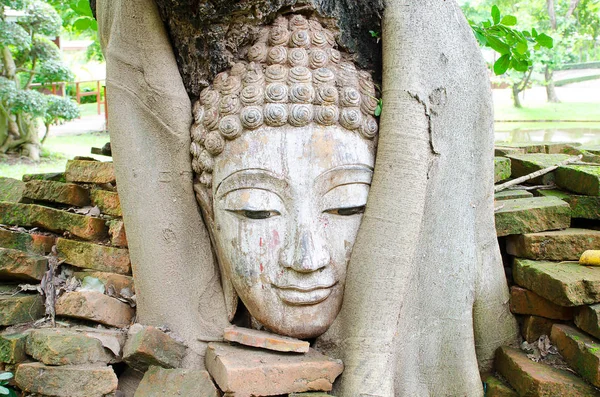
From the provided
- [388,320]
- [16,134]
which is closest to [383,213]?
[388,320]

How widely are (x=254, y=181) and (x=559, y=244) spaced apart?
1.18m

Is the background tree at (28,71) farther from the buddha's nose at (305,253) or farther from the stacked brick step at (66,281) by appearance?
the buddha's nose at (305,253)

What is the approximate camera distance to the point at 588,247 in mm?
2320

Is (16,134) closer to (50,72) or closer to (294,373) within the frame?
(50,72)

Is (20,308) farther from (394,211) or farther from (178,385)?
(394,211)

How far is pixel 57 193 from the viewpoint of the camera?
2887mm

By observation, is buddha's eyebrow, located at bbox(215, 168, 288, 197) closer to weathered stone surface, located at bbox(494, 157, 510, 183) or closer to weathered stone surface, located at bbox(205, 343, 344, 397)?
weathered stone surface, located at bbox(205, 343, 344, 397)

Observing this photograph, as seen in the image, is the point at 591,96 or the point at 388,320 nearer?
the point at 388,320

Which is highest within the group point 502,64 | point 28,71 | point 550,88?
point 550,88

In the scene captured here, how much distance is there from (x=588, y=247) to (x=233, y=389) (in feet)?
4.65

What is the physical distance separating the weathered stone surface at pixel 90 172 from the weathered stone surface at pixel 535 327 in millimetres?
1900

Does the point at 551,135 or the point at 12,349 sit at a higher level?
the point at 551,135

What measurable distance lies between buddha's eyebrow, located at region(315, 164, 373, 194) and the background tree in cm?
744

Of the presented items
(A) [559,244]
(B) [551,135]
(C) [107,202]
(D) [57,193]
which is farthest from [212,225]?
(B) [551,135]
